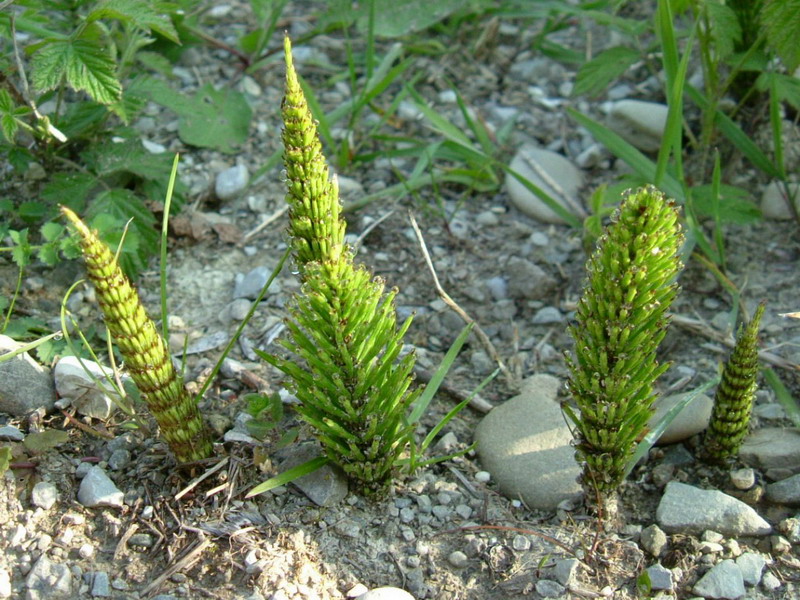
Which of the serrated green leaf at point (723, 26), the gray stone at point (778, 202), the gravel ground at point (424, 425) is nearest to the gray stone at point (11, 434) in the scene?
the gravel ground at point (424, 425)

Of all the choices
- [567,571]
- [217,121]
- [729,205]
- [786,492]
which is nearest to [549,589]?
[567,571]

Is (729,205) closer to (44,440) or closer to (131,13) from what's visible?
(131,13)

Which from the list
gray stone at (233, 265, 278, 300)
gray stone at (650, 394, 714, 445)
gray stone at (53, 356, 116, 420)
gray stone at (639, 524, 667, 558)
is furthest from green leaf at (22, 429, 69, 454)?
gray stone at (650, 394, 714, 445)

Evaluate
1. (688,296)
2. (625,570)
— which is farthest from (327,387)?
(688,296)

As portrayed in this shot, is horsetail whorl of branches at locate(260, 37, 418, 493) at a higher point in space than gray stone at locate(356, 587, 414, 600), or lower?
higher

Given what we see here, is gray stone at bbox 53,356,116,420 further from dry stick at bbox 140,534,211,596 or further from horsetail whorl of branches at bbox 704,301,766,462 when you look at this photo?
horsetail whorl of branches at bbox 704,301,766,462

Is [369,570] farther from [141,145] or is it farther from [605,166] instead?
[605,166]

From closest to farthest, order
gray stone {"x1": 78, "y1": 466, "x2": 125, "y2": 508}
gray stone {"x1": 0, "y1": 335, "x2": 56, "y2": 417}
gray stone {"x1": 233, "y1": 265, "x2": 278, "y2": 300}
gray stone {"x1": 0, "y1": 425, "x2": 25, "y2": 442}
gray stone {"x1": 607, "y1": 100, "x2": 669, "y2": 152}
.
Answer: gray stone {"x1": 78, "y1": 466, "x2": 125, "y2": 508} → gray stone {"x1": 0, "y1": 425, "x2": 25, "y2": 442} → gray stone {"x1": 0, "y1": 335, "x2": 56, "y2": 417} → gray stone {"x1": 233, "y1": 265, "x2": 278, "y2": 300} → gray stone {"x1": 607, "y1": 100, "x2": 669, "y2": 152}
